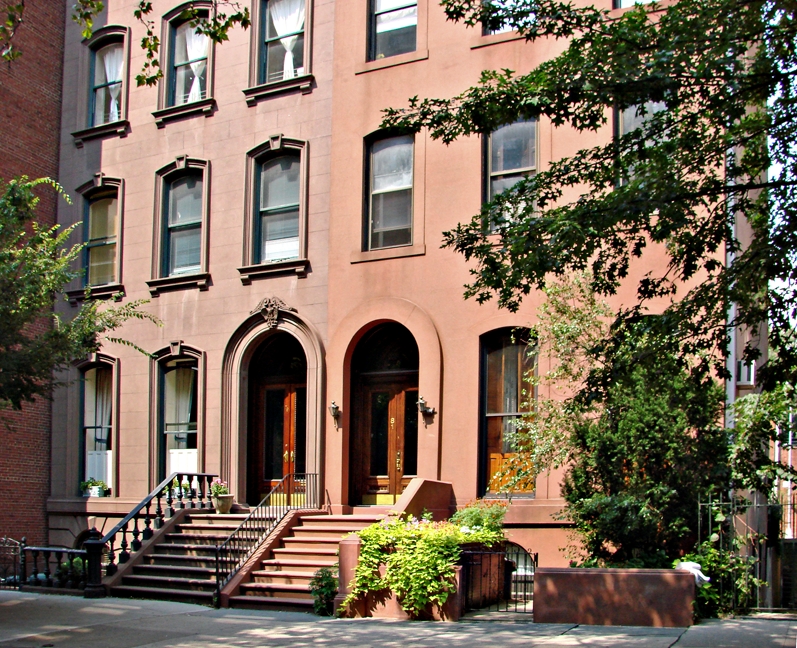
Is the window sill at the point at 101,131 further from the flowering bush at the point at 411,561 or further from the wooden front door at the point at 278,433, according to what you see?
the flowering bush at the point at 411,561

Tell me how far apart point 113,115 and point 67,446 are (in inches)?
291

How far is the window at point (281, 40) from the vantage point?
1981 cm

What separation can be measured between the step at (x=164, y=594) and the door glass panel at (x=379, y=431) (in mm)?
4196

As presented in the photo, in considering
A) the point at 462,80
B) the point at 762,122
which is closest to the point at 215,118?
the point at 462,80

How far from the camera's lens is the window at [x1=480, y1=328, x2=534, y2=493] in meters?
16.6

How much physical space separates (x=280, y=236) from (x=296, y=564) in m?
6.93

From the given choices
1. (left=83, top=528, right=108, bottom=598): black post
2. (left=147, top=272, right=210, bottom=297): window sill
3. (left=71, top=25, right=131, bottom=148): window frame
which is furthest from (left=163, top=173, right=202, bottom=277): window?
(left=83, top=528, right=108, bottom=598): black post

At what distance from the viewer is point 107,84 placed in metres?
22.2

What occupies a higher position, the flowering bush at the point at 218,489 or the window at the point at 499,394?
the window at the point at 499,394

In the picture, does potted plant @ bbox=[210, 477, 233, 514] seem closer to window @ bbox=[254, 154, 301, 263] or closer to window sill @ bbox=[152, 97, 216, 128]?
window @ bbox=[254, 154, 301, 263]

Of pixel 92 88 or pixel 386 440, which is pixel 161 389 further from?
pixel 92 88

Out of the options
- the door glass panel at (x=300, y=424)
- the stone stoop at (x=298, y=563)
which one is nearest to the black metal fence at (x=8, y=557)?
the door glass panel at (x=300, y=424)

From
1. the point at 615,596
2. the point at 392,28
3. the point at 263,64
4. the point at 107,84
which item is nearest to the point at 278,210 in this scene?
the point at 263,64

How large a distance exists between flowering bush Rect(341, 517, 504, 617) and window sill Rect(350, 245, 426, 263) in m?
5.61
